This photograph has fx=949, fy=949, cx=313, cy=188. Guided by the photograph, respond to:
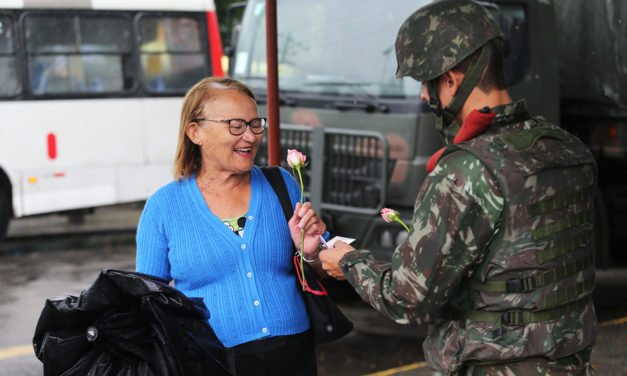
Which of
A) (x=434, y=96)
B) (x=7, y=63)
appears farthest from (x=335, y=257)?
(x=7, y=63)

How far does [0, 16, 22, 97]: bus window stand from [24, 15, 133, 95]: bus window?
169 millimetres

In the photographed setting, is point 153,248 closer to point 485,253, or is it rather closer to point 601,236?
point 485,253

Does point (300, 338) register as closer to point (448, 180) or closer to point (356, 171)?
point (448, 180)

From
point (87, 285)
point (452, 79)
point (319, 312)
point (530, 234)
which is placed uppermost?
point (452, 79)

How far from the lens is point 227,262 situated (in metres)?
2.89

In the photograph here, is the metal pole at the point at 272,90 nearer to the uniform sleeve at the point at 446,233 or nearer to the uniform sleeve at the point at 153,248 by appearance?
the uniform sleeve at the point at 153,248

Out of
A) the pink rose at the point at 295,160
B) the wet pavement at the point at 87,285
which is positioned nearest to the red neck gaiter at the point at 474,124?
the pink rose at the point at 295,160

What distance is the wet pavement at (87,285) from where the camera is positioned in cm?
621

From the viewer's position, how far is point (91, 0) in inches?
442

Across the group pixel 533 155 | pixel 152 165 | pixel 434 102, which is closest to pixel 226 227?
pixel 434 102

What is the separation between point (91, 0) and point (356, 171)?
571 cm

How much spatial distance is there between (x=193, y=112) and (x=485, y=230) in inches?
45.6

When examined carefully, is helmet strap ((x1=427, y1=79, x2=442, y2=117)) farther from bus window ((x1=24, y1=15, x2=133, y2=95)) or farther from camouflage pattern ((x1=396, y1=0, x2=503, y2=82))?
bus window ((x1=24, y1=15, x2=133, y2=95))

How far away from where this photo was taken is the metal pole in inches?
161
